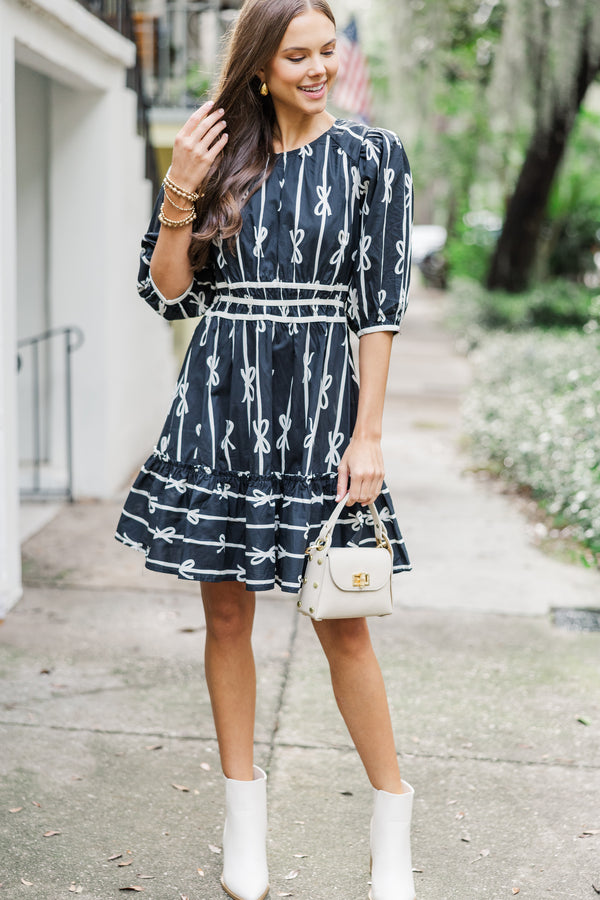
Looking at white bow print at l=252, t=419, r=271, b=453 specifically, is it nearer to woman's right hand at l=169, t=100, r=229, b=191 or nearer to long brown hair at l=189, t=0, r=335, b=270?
long brown hair at l=189, t=0, r=335, b=270

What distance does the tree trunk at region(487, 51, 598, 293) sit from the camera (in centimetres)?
1084

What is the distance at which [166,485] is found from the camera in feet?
7.18

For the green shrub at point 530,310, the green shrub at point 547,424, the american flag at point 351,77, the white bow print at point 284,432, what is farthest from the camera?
the green shrub at point 530,310

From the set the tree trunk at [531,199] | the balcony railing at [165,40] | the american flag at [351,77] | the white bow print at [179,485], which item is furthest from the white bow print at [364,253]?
the american flag at [351,77]

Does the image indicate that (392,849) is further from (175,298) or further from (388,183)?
(388,183)

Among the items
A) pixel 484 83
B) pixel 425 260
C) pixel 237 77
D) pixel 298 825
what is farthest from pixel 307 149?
pixel 425 260

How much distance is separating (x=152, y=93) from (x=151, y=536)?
29.6 ft

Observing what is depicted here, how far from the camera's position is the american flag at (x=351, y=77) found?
438 inches

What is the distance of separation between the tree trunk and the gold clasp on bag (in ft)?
30.1

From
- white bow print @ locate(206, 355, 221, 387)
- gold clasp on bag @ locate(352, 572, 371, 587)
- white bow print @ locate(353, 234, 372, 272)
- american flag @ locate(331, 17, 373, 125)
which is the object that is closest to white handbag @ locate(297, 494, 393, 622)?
gold clasp on bag @ locate(352, 572, 371, 587)

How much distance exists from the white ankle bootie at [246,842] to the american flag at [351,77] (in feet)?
32.3

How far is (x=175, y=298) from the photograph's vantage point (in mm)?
2221

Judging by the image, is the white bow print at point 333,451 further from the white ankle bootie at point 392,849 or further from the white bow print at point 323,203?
the white ankle bootie at point 392,849

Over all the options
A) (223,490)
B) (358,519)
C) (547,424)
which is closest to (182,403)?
(223,490)
